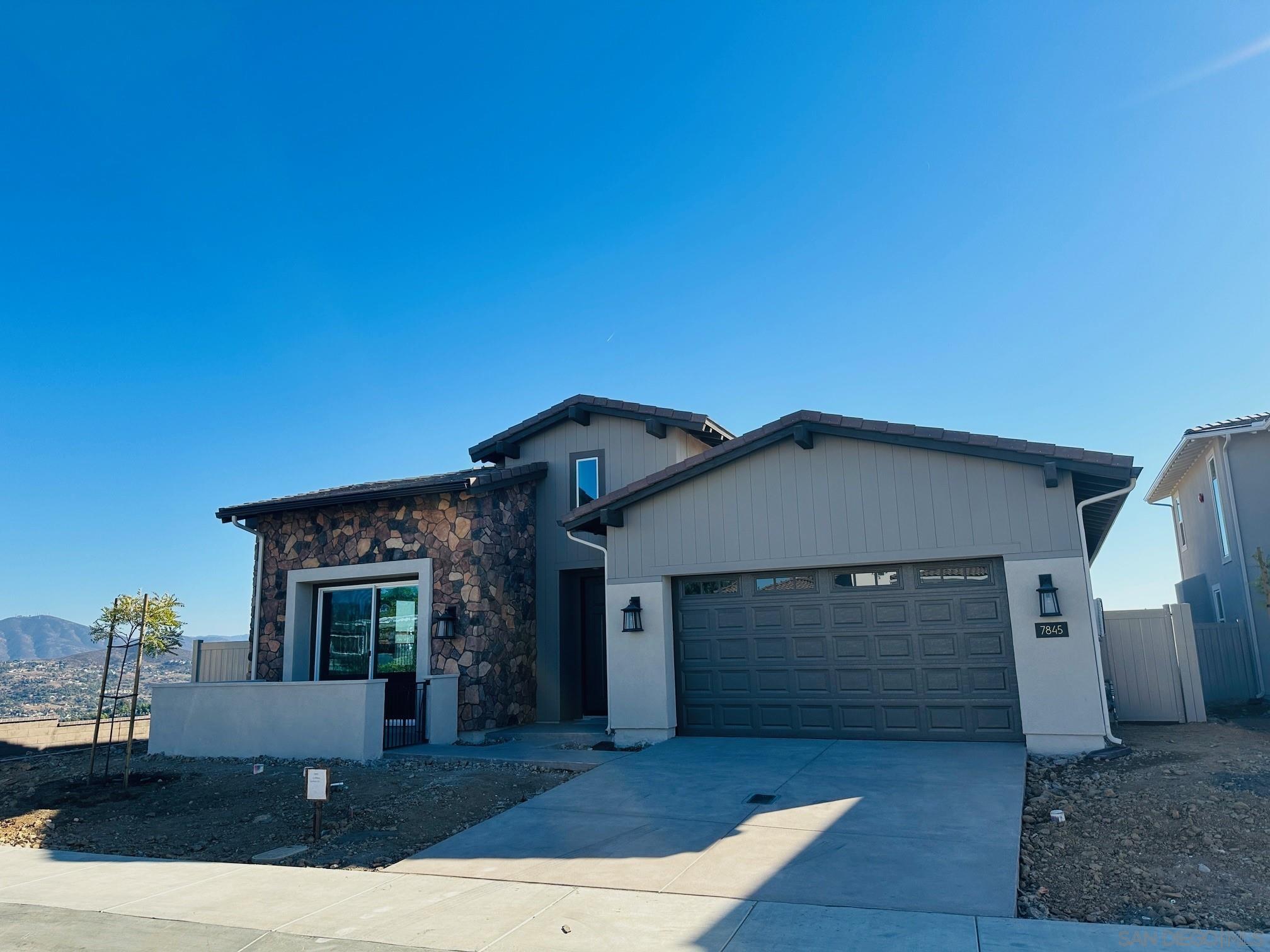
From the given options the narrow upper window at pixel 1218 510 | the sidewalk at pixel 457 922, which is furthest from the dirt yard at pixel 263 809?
the narrow upper window at pixel 1218 510

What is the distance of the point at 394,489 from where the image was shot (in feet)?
41.8

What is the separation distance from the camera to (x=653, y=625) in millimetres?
10883

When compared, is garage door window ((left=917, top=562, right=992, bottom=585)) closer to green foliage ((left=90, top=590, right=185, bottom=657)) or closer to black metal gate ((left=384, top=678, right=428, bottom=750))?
black metal gate ((left=384, top=678, right=428, bottom=750))

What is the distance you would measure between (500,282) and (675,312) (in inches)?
136

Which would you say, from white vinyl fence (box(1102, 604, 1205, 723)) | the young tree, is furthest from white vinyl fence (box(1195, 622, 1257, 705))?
white vinyl fence (box(1102, 604, 1205, 723))

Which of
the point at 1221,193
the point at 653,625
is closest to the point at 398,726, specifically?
the point at 653,625

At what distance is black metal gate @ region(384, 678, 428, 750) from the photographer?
11.5 m

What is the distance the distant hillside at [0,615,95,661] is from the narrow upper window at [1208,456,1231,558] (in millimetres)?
72408

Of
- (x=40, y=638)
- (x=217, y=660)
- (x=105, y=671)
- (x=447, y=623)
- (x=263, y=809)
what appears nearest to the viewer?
(x=263, y=809)

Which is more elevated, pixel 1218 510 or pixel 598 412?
pixel 598 412

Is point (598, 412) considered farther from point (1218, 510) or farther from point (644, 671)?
point (1218, 510)

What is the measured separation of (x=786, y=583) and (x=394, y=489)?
629 centimetres

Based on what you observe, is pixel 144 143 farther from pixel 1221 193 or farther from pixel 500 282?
pixel 1221 193

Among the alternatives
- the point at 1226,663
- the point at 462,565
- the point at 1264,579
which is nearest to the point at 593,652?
the point at 462,565
